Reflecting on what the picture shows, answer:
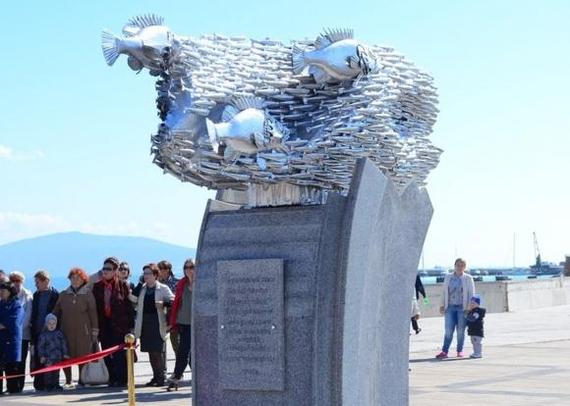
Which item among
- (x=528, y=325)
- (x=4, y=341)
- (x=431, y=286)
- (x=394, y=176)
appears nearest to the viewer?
(x=394, y=176)

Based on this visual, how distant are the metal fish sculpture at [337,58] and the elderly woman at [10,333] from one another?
7.20 m

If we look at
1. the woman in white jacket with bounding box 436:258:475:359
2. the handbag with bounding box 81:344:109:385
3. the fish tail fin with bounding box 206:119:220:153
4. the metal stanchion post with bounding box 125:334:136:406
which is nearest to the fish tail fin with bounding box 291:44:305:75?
the fish tail fin with bounding box 206:119:220:153

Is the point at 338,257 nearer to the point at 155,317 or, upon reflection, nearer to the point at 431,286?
the point at 155,317

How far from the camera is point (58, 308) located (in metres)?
15.3

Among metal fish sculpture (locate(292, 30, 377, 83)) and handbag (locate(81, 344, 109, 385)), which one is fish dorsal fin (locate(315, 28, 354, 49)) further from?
handbag (locate(81, 344, 109, 385))

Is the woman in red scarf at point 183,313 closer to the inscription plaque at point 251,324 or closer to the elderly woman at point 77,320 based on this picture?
the elderly woman at point 77,320

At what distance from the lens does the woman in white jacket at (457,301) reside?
60.7 ft

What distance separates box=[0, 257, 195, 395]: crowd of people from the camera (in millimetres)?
14930

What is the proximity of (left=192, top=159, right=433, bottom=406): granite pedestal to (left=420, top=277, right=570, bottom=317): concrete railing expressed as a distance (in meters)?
19.2

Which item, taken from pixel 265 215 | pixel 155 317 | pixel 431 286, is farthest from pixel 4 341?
pixel 431 286

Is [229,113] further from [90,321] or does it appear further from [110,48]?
[90,321]

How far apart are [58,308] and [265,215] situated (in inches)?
265

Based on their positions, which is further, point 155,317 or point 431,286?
point 431,286

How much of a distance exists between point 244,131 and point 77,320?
24.2ft
